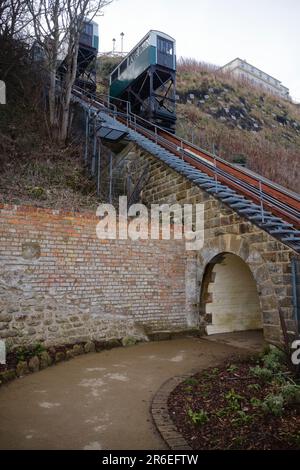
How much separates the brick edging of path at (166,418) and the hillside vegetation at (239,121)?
15.0 metres

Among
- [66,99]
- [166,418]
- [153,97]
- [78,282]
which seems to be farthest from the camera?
[153,97]

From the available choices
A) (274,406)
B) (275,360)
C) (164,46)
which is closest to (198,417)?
(274,406)

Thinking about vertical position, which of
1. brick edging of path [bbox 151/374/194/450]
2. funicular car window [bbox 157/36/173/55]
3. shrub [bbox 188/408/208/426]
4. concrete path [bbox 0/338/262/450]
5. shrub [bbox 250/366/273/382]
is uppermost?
funicular car window [bbox 157/36/173/55]

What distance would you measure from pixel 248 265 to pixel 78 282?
11.4ft

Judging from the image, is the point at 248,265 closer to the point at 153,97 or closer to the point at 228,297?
the point at 228,297

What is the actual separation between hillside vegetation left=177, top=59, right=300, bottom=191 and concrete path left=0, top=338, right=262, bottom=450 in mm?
13989

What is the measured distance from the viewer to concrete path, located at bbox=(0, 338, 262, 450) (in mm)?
3250

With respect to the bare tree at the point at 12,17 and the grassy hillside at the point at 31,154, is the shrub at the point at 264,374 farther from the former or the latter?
the bare tree at the point at 12,17

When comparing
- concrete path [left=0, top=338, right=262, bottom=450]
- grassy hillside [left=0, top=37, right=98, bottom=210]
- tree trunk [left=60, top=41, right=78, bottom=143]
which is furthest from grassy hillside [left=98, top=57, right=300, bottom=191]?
concrete path [left=0, top=338, right=262, bottom=450]

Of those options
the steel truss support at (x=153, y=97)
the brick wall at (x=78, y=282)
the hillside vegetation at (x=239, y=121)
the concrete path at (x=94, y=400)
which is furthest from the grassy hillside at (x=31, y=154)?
the hillside vegetation at (x=239, y=121)

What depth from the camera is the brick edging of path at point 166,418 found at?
10.3 ft

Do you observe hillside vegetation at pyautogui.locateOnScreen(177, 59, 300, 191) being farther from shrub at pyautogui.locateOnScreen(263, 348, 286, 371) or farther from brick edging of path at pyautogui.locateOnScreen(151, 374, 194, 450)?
brick edging of path at pyautogui.locateOnScreen(151, 374, 194, 450)

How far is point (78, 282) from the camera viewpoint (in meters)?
6.67
